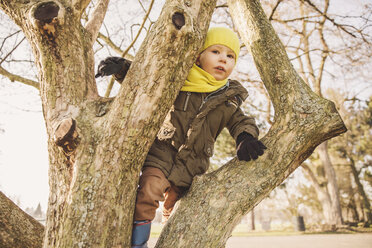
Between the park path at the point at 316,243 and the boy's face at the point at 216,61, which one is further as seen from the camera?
the park path at the point at 316,243

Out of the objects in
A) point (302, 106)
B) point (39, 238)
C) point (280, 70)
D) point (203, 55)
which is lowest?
point (39, 238)

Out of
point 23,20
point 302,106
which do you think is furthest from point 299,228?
point 23,20

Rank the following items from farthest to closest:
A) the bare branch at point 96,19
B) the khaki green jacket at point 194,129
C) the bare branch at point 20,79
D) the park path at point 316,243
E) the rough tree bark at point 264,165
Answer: the park path at point 316,243, the bare branch at point 20,79, the bare branch at point 96,19, the khaki green jacket at point 194,129, the rough tree bark at point 264,165

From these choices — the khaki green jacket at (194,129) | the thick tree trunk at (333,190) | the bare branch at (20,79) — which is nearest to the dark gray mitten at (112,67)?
the khaki green jacket at (194,129)

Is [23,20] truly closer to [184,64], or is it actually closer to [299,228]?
[184,64]

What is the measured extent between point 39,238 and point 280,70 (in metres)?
1.95

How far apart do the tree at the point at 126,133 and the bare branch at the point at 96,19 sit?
26.5 inches

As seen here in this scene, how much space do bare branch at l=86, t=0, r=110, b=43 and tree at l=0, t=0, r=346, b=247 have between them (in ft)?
2.21

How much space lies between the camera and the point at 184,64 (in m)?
1.39

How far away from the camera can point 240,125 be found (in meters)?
1.83

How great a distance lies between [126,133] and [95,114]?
0.79 ft

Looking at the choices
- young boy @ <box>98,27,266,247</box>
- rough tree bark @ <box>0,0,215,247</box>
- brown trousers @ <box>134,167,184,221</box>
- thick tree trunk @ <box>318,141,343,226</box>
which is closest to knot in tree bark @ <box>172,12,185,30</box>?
rough tree bark @ <box>0,0,215,247</box>

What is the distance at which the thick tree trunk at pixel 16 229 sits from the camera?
1568mm

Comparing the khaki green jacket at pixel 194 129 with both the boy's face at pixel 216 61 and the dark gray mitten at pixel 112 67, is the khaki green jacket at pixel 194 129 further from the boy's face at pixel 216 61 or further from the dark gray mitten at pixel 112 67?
the dark gray mitten at pixel 112 67
